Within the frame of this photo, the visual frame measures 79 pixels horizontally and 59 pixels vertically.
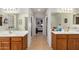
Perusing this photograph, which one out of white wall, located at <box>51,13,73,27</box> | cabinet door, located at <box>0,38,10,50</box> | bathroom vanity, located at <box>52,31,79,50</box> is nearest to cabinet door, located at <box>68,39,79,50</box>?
bathroom vanity, located at <box>52,31,79,50</box>

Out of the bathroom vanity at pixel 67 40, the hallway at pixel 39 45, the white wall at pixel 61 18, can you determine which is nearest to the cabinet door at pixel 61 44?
the bathroom vanity at pixel 67 40

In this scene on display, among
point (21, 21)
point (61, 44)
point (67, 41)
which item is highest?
point (21, 21)

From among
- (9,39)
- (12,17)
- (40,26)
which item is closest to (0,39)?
(9,39)

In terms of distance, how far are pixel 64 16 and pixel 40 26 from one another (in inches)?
461

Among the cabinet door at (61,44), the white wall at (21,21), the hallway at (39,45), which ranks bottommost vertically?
the hallway at (39,45)

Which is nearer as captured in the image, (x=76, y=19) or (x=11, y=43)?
(x=11, y=43)

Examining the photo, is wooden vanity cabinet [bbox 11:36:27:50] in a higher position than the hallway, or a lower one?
higher

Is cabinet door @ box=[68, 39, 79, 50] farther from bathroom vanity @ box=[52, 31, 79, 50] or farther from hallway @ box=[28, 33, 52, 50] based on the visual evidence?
hallway @ box=[28, 33, 52, 50]

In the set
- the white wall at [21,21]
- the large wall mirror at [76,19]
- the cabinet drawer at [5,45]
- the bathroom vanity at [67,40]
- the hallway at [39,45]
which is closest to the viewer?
the cabinet drawer at [5,45]

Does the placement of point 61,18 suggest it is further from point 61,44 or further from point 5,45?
point 5,45

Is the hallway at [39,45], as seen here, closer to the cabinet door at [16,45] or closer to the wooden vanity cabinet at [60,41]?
the wooden vanity cabinet at [60,41]

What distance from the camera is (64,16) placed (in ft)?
19.8

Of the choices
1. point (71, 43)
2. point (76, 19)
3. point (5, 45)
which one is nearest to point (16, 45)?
point (5, 45)
